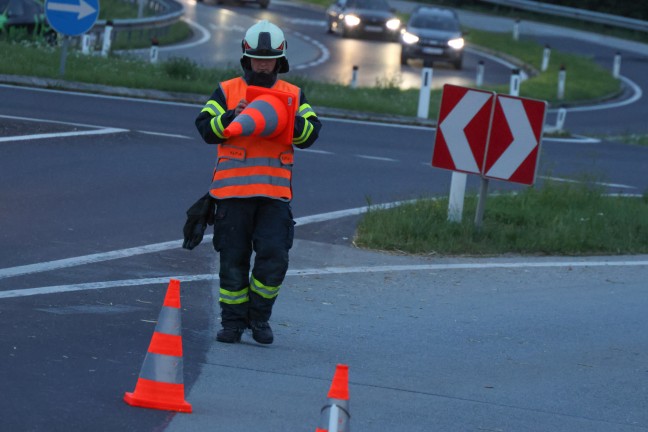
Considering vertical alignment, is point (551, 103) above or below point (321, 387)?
below

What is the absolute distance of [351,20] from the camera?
4703 cm

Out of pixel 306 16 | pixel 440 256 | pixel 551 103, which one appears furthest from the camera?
pixel 306 16

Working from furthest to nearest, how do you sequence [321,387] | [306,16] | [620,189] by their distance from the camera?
[306,16] → [620,189] → [321,387]

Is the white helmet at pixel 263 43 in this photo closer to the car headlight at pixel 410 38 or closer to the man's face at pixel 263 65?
the man's face at pixel 263 65

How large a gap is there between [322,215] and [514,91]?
43.3 ft

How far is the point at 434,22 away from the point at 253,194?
1307 inches

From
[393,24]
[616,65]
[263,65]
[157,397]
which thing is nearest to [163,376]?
[157,397]

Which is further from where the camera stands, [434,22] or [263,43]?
[434,22]

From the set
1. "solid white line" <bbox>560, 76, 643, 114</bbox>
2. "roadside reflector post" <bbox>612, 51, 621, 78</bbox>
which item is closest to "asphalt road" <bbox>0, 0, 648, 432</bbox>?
"solid white line" <bbox>560, 76, 643, 114</bbox>

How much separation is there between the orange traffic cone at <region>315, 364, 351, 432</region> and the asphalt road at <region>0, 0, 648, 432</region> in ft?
3.25

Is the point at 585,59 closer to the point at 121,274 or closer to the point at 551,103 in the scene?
the point at 551,103

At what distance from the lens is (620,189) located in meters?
17.6

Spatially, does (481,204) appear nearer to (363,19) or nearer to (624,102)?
(624,102)

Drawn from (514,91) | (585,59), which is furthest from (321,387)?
(585,59)
